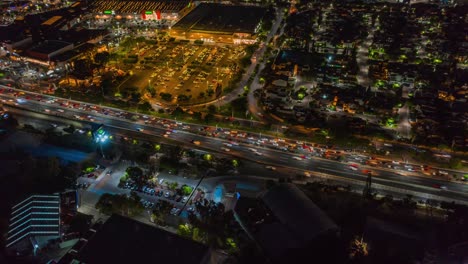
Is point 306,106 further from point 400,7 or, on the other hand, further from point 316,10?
point 400,7

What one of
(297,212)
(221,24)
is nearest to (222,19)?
(221,24)

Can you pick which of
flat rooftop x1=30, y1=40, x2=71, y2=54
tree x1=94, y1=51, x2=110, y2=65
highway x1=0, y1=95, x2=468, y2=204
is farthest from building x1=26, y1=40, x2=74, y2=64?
highway x1=0, y1=95, x2=468, y2=204

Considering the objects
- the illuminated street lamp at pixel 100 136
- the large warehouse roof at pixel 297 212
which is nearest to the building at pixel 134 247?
the large warehouse roof at pixel 297 212

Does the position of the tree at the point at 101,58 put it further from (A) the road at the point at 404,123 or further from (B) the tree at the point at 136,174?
(A) the road at the point at 404,123

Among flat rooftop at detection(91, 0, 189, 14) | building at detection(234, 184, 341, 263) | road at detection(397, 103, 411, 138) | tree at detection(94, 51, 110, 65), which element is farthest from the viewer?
flat rooftop at detection(91, 0, 189, 14)

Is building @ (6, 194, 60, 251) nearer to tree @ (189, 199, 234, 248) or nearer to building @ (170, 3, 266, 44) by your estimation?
tree @ (189, 199, 234, 248)

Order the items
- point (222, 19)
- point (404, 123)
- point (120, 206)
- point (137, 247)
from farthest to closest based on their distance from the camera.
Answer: point (222, 19) → point (404, 123) → point (120, 206) → point (137, 247)

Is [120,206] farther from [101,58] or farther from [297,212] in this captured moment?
[101,58]
